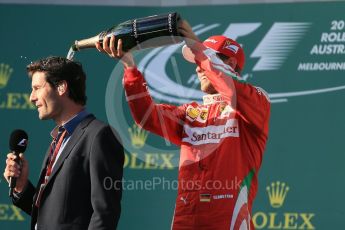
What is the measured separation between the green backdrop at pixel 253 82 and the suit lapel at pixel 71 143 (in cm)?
224

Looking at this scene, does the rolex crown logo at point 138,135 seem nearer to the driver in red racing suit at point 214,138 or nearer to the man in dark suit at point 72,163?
the driver in red racing suit at point 214,138

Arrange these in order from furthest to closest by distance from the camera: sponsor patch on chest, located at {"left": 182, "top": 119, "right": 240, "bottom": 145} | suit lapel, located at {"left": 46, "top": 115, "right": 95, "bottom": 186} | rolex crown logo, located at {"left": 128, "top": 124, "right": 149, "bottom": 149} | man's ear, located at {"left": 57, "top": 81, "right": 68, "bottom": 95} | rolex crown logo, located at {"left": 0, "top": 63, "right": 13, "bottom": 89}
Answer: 1. rolex crown logo, located at {"left": 0, "top": 63, "right": 13, "bottom": 89}
2. rolex crown logo, located at {"left": 128, "top": 124, "right": 149, "bottom": 149}
3. sponsor patch on chest, located at {"left": 182, "top": 119, "right": 240, "bottom": 145}
4. man's ear, located at {"left": 57, "top": 81, "right": 68, "bottom": 95}
5. suit lapel, located at {"left": 46, "top": 115, "right": 95, "bottom": 186}

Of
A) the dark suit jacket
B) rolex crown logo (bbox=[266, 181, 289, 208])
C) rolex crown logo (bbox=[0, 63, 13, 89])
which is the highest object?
rolex crown logo (bbox=[0, 63, 13, 89])

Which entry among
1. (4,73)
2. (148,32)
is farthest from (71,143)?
(4,73)

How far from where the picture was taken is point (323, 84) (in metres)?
5.38

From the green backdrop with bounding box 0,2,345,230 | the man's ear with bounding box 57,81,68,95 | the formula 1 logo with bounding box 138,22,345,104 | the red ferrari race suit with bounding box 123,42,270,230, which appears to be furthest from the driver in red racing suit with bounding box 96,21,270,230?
the formula 1 logo with bounding box 138,22,345,104

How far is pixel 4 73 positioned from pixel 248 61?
74.4 inches

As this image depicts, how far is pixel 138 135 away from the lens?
5641mm

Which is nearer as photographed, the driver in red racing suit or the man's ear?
the man's ear

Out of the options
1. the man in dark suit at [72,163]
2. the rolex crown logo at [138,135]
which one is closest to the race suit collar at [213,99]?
the man in dark suit at [72,163]

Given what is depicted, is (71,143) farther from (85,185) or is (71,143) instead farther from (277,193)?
(277,193)

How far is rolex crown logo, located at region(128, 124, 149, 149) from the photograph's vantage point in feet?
18.5

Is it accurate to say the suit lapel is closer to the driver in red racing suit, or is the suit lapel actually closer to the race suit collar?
A: the driver in red racing suit

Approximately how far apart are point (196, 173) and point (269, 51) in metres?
2.23
